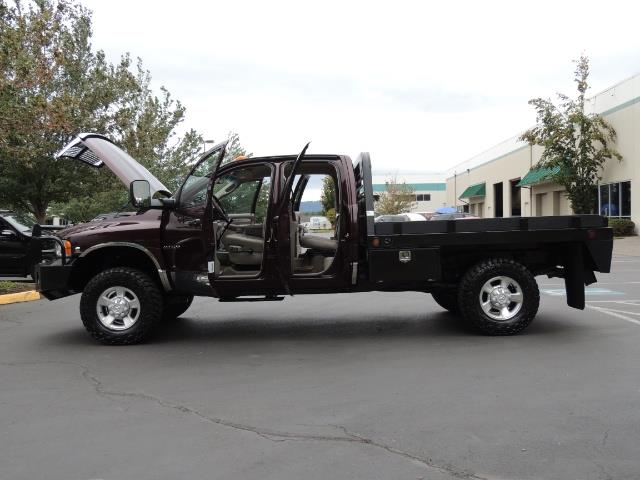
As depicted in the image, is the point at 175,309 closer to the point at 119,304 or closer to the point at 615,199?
the point at 119,304

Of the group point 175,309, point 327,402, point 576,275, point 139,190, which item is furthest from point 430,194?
point 327,402

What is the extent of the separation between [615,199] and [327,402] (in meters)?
27.5

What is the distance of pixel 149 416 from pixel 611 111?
1149 inches

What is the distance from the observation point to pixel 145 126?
19562 millimetres

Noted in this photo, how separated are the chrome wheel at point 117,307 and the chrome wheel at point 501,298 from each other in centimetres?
389

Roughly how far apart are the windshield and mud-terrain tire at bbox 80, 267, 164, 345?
687 centimetres

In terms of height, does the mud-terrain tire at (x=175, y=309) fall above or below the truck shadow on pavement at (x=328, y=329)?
above

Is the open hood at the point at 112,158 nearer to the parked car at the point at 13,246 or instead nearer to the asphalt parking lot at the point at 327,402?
the asphalt parking lot at the point at 327,402

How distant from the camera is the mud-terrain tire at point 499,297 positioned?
A: 6.65 m

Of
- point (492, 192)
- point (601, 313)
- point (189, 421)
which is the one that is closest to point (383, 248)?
point (189, 421)

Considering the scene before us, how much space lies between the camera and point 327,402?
14.8 feet

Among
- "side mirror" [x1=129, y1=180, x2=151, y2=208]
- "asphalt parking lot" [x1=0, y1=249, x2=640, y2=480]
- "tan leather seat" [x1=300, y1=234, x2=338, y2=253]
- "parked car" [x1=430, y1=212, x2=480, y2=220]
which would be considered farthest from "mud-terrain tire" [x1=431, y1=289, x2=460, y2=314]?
"side mirror" [x1=129, y1=180, x2=151, y2=208]

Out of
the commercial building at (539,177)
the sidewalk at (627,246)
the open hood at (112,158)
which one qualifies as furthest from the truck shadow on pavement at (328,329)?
the commercial building at (539,177)

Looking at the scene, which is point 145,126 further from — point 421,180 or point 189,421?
point 421,180
